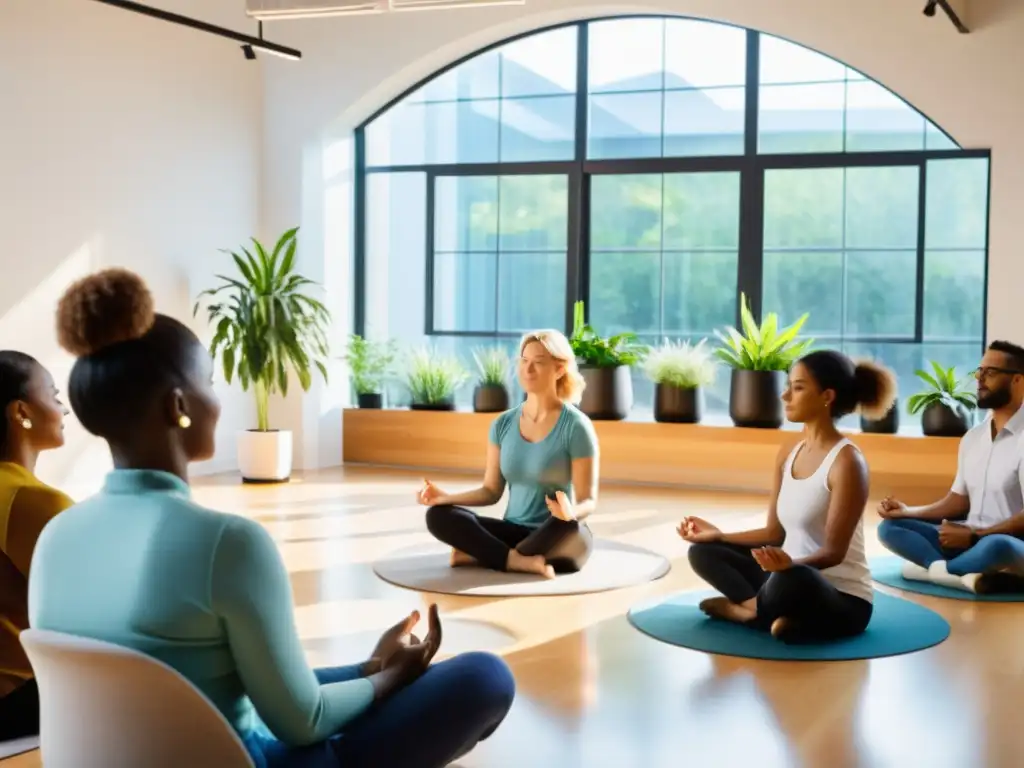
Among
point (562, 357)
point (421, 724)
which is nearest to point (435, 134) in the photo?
point (562, 357)

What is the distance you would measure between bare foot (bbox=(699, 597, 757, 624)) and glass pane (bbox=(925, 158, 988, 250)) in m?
4.35

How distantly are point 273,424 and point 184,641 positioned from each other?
7.06 metres

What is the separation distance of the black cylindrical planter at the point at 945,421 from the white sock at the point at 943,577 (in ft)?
8.69

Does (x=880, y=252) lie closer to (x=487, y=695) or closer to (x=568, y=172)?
(x=568, y=172)

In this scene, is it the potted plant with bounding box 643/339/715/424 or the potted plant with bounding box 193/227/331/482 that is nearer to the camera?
the potted plant with bounding box 193/227/331/482

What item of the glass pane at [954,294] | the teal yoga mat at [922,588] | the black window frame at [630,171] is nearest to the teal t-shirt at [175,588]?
the teal yoga mat at [922,588]

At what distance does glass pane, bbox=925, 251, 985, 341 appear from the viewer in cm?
784

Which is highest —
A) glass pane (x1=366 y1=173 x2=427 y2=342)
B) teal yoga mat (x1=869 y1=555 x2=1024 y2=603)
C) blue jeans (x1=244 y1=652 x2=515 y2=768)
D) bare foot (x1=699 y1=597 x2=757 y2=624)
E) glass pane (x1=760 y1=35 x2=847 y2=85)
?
glass pane (x1=760 y1=35 x2=847 y2=85)

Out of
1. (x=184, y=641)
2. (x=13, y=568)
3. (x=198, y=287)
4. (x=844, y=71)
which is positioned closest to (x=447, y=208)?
(x=198, y=287)

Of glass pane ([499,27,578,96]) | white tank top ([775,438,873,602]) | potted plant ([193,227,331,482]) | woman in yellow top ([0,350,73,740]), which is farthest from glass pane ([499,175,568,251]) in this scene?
woman in yellow top ([0,350,73,740])

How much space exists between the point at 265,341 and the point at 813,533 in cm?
471

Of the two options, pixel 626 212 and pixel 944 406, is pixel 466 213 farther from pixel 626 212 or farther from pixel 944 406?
pixel 944 406

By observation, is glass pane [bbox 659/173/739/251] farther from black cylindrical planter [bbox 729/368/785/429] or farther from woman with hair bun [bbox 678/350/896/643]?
woman with hair bun [bbox 678/350/896/643]

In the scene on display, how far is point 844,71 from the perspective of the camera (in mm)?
8016
